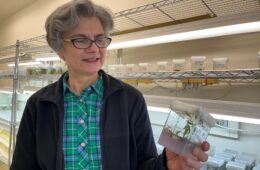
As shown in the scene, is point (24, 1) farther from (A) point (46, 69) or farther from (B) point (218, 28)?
(B) point (218, 28)

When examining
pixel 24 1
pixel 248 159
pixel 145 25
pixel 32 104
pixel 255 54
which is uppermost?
pixel 24 1

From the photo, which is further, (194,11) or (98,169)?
(194,11)

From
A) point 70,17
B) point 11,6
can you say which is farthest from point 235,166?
point 11,6

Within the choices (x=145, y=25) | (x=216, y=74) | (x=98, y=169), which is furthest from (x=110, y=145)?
(x=145, y=25)

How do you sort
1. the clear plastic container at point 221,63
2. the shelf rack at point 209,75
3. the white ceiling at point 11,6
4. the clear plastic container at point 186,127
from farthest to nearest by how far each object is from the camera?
the white ceiling at point 11,6 → the clear plastic container at point 221,63 → the shelf rack at point 209,75 → the clear plastic container at point 186,127

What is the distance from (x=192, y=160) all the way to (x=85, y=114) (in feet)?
1.58

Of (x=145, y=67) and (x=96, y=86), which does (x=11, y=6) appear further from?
(x=96, y=86)

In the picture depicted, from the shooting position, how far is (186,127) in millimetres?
697

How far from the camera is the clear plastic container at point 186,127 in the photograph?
0.68 m

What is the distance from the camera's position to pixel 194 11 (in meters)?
1.54

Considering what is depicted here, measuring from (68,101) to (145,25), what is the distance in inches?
41.7

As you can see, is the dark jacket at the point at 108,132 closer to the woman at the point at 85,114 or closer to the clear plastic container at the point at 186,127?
the woman at the point at 85,114

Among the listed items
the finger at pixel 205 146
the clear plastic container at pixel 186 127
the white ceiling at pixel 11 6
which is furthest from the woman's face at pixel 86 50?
the white ceiling at pixel 11 6

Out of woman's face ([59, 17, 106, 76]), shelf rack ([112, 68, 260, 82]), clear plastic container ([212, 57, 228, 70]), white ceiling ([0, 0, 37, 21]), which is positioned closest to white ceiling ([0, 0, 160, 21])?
white ceiling ([0, 0, 37, 21])
